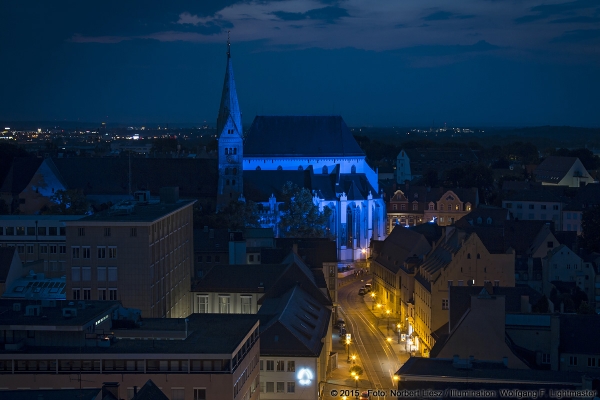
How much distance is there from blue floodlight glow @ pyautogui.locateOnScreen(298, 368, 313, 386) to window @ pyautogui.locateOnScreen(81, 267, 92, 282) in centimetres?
1293

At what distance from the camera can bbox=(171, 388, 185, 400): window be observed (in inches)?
1391

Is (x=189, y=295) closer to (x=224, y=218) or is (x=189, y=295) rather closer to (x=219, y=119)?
(x=224, y=218)

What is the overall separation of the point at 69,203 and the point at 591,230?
46.2 m

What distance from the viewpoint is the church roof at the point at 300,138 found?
11212 cm

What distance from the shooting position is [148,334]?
38.2m

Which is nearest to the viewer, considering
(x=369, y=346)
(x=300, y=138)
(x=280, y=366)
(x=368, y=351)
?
(x=280, y=366)

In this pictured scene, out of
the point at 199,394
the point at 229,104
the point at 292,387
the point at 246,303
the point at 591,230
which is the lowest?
the point at 292,387

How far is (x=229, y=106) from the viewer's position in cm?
10338

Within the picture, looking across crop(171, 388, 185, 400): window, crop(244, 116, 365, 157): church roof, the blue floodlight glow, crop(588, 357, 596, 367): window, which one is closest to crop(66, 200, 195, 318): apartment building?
the blue floodlight glow

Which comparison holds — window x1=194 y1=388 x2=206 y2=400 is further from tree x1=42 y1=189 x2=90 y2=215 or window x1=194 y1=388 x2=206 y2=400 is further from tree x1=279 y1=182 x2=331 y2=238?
tree x1=279 y1=182 x2=331 y2=238

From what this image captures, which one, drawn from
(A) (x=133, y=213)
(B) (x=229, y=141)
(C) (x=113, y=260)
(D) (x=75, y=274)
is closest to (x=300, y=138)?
(B) (x=229, y=141)

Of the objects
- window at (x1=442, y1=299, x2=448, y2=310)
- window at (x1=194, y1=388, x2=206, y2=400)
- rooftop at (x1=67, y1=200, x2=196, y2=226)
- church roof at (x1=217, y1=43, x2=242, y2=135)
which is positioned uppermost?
church roof at (x1=217, y1=43, x2=242, y2=135)

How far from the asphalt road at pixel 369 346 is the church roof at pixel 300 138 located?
1421 inches

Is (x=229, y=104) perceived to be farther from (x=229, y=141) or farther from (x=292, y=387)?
(x=292, y=387)
